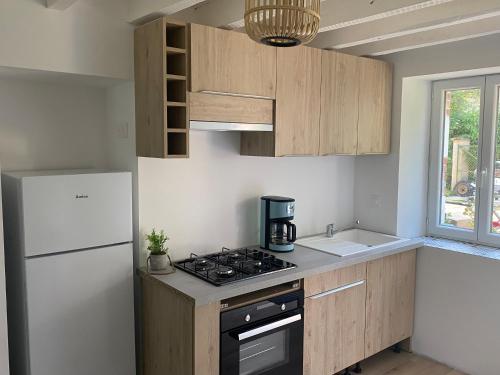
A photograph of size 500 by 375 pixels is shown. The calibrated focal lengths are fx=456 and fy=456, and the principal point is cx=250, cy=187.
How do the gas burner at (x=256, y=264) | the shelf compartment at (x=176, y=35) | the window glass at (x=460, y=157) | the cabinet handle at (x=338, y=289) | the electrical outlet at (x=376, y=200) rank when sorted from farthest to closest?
the electrical outlet at (x=376, y=200)
the window glass at (x=460, y=157)
the cabinet handle at (x=338, y=289)
the gas burner at (x=256, y=264)
the shelf compartment at (x=176, y=35)

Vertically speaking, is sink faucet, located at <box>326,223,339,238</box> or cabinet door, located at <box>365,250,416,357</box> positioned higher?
sink faucet, located at <box>326,223,339,238</box>

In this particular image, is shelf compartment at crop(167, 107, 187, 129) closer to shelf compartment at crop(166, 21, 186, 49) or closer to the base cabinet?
shelf compartment at crop(166, 21, 186, 49)

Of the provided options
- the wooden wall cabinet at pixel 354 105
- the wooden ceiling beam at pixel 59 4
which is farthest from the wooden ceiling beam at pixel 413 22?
the wooden ceiling beam at pixel 59 4

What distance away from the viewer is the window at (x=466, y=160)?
3350mm

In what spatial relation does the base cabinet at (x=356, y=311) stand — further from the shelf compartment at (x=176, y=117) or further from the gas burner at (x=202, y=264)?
the shelf compartment at (x=176, y=117)

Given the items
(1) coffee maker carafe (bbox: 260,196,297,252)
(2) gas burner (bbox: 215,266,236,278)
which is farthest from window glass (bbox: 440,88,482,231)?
(2) gas burner (bbox: 215,266,236,278)

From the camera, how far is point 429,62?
11.0 ft

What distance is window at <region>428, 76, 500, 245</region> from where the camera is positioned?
11.0 feet

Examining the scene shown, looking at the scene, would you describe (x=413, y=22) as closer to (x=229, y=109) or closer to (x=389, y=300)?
(x=229, y=109)

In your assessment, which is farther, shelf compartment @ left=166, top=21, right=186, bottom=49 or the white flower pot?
the white flower pot

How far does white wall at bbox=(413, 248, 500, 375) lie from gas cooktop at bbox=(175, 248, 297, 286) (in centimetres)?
132

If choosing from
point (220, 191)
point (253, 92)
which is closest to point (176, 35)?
point (253, 92)

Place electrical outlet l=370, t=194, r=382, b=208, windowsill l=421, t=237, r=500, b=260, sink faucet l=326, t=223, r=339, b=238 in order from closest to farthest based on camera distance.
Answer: windowsill l=421, t=237, r=500, b=260 < sink faucet l=326, t=223, r=339, b=238 < electrical outlet l=370, t=194, r=382, b=208

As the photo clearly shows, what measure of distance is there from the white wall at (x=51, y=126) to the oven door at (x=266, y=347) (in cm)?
141
